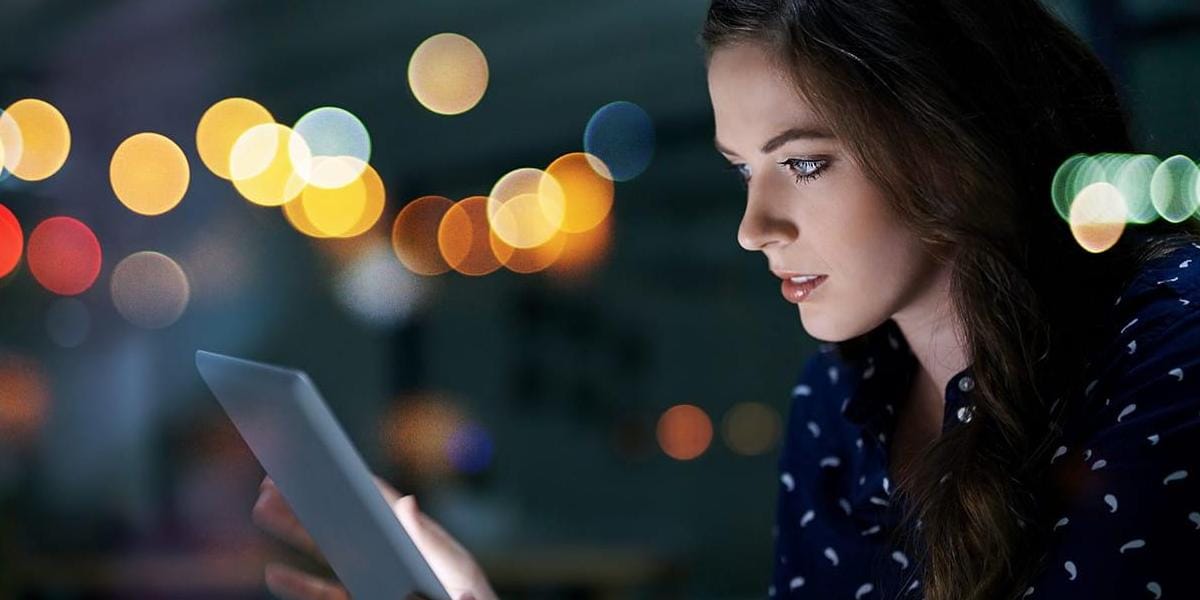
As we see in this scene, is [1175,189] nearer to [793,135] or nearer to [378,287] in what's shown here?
[793,135]

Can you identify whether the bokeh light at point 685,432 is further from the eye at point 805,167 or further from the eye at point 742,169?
the eye at point 805,167

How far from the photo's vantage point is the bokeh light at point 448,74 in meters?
3.63

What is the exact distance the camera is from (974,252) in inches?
32.7

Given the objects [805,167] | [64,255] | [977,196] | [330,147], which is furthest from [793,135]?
[64,255]

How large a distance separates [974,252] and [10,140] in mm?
2703

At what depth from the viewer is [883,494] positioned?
0.98 meters

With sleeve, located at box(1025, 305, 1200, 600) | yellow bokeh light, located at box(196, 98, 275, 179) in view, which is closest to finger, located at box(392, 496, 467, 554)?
sleeve, located at box(1025, 305, 1200, 600)

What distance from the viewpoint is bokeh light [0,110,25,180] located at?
2.89m

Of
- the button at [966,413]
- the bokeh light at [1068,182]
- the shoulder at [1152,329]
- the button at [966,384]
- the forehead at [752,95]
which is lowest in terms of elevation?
the button at [966,413]

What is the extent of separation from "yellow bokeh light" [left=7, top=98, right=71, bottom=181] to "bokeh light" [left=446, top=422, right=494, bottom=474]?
1530mm

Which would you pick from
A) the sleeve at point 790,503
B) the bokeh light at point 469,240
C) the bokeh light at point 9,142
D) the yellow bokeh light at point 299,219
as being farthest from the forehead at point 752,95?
the yellow bokeh light at point 299,219

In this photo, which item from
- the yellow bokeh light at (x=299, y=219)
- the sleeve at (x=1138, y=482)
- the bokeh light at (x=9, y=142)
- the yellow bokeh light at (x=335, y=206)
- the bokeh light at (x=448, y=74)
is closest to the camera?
the sleeve at (x=1138, y=482)

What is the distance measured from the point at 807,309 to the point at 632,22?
8.76ft

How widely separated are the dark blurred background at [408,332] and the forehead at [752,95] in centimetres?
199
